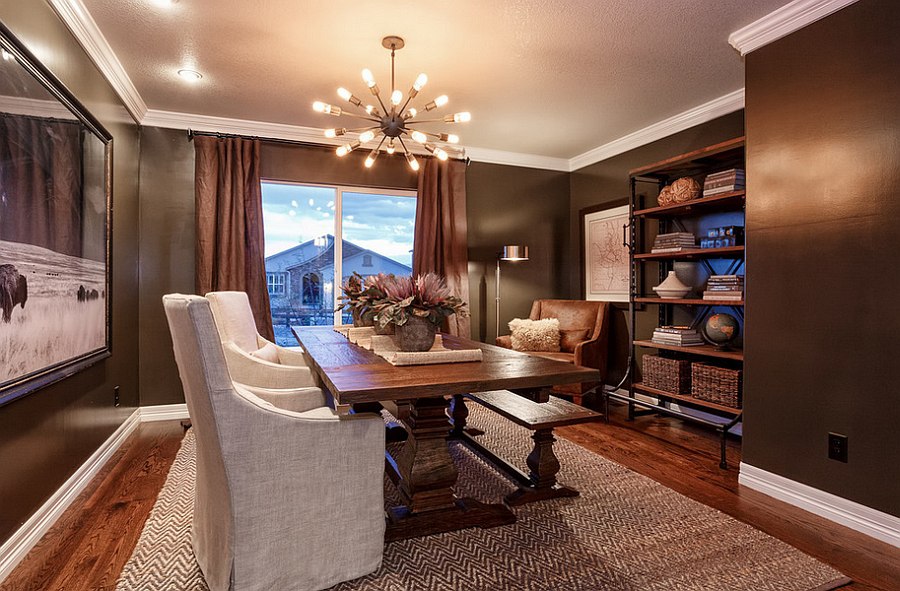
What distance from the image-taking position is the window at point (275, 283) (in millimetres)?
4426

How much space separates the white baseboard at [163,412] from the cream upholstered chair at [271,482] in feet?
8.41

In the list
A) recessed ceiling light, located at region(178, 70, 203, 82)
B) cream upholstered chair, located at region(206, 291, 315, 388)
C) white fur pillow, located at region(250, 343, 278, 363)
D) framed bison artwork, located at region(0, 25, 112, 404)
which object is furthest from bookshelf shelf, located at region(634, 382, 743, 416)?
recessed ceiling light, located at region(178, 70, 203, 82)

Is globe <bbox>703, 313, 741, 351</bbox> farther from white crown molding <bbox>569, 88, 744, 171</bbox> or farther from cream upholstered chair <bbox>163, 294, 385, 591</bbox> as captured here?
cream upholstered chair <bbox>163, 294, 385, 591</bbox>

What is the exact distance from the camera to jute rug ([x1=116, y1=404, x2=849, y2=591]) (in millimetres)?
1736

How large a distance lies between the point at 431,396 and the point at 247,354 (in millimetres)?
1366

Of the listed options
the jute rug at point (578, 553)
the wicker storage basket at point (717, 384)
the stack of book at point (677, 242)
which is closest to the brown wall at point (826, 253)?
the wicker storage basket at point (717, 384)

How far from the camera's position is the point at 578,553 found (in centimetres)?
193

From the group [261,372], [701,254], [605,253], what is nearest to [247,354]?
[261,372]

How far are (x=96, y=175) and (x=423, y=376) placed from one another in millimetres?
2374

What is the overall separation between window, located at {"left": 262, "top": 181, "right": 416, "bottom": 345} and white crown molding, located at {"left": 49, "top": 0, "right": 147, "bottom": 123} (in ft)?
3.90

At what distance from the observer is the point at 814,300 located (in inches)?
93.4

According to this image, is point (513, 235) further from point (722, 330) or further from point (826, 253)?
point (826, 253)

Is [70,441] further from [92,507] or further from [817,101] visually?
[817,101]

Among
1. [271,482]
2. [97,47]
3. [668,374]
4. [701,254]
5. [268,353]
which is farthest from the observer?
[668,374]
